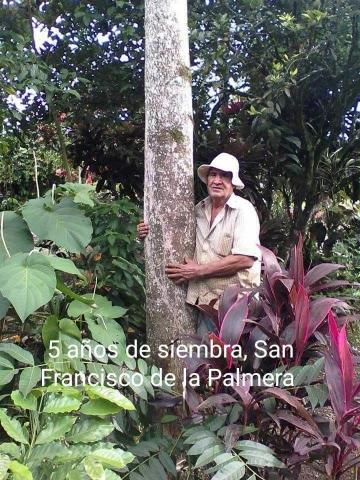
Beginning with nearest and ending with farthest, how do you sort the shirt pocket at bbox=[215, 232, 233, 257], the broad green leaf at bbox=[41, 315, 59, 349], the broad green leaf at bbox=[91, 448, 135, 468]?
the broad green leaf at bbox=[91, 448, 135, 468] → the broad green leaf at bbox=[41, 315, 59, 349] → the shirt pocket at bbox=[215, 232, 233, 257]

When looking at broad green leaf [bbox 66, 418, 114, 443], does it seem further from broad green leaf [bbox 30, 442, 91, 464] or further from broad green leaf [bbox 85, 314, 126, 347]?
broad green leaf [bbox 85, 314, 126, 347]

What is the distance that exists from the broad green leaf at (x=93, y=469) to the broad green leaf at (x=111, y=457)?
0.09 ft

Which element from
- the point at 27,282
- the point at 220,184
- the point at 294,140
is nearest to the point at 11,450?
the point at 27,282

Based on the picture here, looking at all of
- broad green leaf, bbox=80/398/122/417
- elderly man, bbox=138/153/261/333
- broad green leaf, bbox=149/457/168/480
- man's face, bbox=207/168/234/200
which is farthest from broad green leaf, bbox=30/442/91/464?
man's face, bbox=207/168/234/200

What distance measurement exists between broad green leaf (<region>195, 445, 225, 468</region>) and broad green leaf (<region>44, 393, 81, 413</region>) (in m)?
0.42

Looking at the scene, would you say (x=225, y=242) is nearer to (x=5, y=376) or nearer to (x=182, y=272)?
(x=182, y=272)

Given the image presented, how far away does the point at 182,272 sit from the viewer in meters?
2.33

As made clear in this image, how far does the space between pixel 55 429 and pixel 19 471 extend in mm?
226

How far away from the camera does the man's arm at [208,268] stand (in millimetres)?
2336

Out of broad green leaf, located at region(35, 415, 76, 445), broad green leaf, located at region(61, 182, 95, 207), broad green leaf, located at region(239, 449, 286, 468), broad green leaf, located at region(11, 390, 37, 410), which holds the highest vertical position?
broad green leaf, located at region(61, 182, 95, 207)

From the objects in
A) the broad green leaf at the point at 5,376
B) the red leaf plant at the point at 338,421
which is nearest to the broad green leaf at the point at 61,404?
the broad green leaf at the point at 5,376

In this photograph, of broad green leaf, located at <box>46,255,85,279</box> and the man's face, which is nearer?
broad green leaf, located at <box>46,255,85,279</box>

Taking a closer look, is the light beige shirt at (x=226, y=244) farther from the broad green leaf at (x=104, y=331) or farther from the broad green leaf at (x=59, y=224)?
the broad green leaf at (x=59, y=224)

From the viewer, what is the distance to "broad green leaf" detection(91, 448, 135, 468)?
1.31 meters
